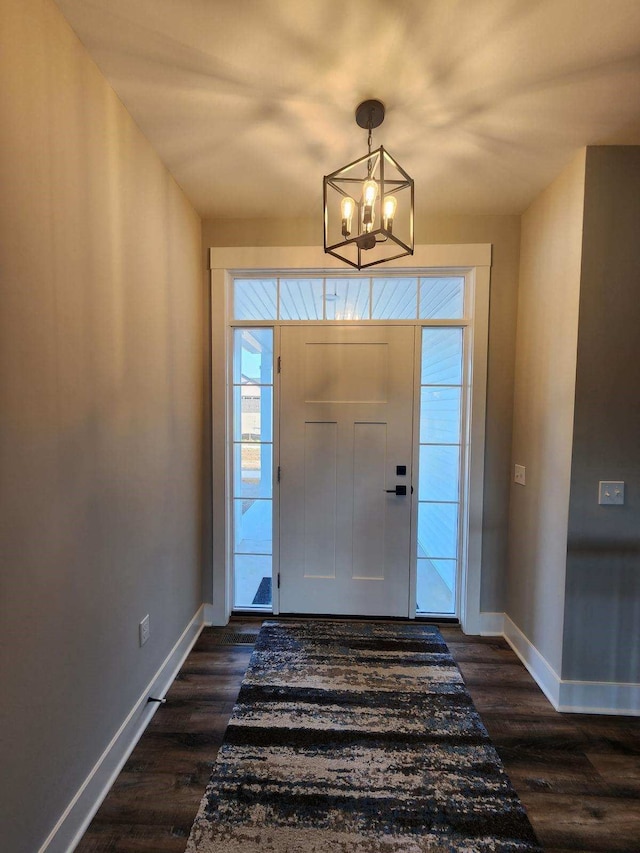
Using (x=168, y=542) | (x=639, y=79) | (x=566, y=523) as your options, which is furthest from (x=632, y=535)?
(x=168, y=542)

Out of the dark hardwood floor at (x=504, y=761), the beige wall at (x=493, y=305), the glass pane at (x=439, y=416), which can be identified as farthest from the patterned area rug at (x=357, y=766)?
the glass pane at (x=439, y=416)

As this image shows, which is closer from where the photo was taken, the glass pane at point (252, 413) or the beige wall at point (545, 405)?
the beige wall at point (545, 405)

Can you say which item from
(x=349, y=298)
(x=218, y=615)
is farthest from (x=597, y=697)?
(x=349, y=298)

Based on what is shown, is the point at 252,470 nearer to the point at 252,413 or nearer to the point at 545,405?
the point at 252,413

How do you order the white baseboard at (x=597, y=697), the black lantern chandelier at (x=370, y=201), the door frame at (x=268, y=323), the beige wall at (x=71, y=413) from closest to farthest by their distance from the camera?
the beige wall at (x=71, y=413), the black lantern chandelier at (x=370, y=201), the white baseboard at (x=597, y=697), the door frame at (x=268, y=323)

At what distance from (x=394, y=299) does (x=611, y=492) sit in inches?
63.9

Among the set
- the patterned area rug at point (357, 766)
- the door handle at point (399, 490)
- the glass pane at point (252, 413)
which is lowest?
the patterned area rug at point (357, 766)

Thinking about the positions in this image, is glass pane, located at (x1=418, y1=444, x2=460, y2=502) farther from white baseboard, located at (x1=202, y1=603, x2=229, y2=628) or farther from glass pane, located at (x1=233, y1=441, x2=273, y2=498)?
white baseboard, located at (x1=202, y1=603, x2=229, y2=628)

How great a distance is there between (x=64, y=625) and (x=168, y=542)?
0.73 metres

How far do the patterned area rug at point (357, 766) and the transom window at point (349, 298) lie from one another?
212 cm

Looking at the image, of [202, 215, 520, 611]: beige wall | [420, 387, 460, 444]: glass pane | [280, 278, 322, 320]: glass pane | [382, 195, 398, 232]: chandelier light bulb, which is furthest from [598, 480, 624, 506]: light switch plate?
[280, 278, 322, 320]: glass pane

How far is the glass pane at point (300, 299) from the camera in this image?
2.33m

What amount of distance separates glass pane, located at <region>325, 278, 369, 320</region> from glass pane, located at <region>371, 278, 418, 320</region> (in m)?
0.07

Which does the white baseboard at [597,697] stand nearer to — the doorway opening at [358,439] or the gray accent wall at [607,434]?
the gray accent wall at [607,434]
